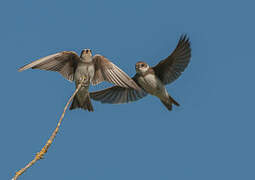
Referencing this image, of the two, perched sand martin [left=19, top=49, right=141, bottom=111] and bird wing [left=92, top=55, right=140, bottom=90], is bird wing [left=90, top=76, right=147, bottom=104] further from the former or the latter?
bird wing [left=92, top=55, right=140, bottom=90]

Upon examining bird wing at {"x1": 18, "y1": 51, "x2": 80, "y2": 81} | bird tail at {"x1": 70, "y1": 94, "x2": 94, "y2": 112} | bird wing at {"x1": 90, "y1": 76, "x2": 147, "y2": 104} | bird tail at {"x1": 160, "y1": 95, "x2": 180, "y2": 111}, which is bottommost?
bird tail at {"x1": 70, "y1": 94, "x2": 94, "y2": 112}

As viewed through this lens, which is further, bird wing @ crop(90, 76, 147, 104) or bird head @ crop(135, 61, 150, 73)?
bird wing @ crop(90, 76, 147, 104)

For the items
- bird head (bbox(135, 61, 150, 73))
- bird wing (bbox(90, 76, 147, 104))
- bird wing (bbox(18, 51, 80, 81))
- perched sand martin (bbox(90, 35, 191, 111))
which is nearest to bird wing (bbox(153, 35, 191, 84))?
perched sand martin (bbox(90, 35, 191, 111))

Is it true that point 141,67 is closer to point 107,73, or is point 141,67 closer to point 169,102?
point 169,102

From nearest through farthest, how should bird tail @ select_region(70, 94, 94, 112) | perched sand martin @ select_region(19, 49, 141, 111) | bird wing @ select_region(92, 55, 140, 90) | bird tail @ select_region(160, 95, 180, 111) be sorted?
1. bird wing @ select_region(92, 55, 140, 90)
2. perched sand martin @ select_region(19, 49, 141, 111)
3. bird tail @ select_region(70, 94, 94, 112)
4. bird tail @ select_region(160, 95, 180, 111)

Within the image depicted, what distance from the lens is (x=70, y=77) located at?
26.0ft

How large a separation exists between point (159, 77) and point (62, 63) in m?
3.67

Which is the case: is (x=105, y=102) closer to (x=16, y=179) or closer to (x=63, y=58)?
(x=63, y=58)

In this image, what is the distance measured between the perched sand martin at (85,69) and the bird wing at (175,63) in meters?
2.90

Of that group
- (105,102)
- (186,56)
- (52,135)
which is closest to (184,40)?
(186,56)

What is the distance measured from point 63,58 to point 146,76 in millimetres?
3134

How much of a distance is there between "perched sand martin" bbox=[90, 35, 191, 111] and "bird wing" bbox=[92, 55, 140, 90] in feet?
8.29

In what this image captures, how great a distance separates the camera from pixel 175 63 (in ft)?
34.4

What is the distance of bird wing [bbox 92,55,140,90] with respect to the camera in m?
7.40
